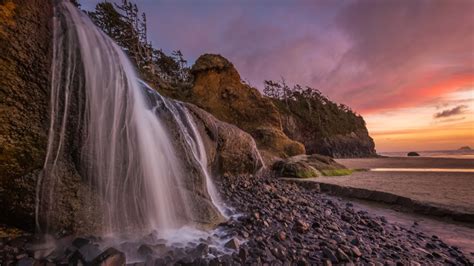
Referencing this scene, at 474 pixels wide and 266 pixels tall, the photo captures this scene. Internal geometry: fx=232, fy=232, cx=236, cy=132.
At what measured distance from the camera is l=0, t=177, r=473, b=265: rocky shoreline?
2.92m

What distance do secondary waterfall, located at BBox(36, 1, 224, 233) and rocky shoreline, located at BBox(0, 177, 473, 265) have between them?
686 millimetres

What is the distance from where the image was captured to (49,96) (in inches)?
138

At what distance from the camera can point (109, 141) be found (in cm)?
400

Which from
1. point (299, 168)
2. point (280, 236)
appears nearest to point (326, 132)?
point (299, 168)

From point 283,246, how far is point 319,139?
51386mm

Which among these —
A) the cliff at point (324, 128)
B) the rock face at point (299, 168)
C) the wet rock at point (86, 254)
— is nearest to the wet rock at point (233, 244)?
the wet rock at point (86, 254)

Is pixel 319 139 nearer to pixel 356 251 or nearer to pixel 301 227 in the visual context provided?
pixel 301 227

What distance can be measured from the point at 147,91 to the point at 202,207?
3276 mm

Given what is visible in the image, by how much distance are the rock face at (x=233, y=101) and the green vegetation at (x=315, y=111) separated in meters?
27.5

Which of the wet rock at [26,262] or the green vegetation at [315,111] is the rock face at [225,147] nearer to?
the wet rock at [26,262]

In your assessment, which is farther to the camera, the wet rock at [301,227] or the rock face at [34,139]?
the wet rock at [301,227]

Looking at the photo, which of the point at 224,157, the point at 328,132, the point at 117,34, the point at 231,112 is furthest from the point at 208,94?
the point at 328,132

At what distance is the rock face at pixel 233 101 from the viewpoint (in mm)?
20469

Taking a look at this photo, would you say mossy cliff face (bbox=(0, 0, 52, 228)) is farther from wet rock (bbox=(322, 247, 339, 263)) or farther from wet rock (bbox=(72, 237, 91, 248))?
wet rock (bbox=(322, 247, 339, 263))
